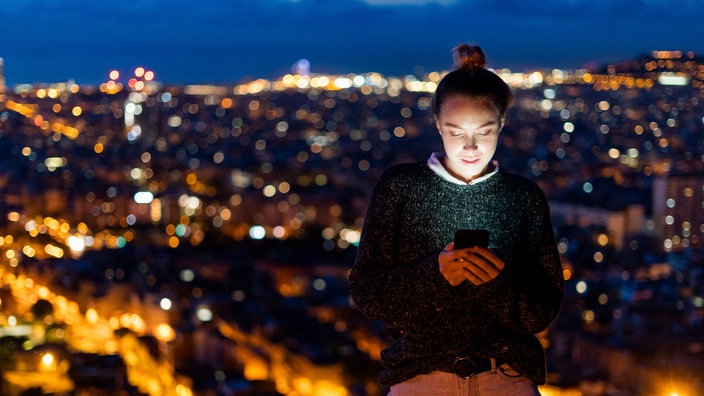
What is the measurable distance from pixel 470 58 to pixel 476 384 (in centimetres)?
32

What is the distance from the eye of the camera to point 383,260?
0.92 meters

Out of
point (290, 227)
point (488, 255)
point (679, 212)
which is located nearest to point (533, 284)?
point (488, 255)

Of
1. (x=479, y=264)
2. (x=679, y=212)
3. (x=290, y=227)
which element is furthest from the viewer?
(x=290, y=227)

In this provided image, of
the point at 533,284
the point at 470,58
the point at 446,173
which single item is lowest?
the point at 533,284

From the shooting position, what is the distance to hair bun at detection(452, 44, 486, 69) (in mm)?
899

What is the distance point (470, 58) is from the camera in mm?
901

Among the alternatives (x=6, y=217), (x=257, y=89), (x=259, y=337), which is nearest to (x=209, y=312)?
(x=259, y=337)

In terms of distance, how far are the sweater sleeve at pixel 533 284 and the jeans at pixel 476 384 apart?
5cm

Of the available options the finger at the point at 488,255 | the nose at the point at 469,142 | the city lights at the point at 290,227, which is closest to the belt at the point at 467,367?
the finger at the point at 488,255

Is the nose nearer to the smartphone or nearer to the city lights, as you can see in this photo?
the smartphone

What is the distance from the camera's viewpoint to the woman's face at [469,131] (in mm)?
882

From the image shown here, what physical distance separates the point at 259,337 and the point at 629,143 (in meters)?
6.16

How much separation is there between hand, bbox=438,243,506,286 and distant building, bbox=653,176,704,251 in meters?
10.4

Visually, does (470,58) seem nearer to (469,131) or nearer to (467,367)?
(469,131)
